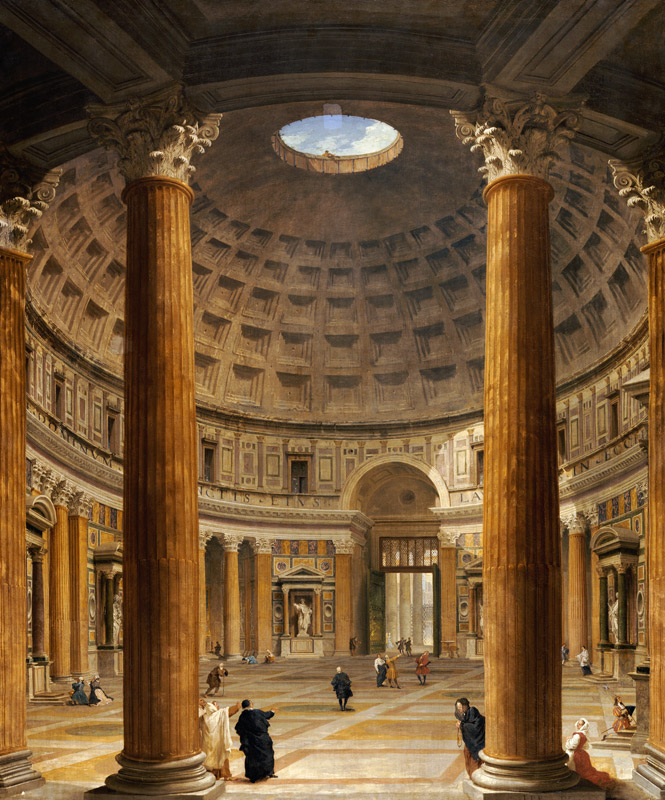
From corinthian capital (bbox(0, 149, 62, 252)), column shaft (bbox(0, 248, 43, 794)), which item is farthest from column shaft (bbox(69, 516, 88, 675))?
corinthian capital (bbox(0, 149, 62, 252))

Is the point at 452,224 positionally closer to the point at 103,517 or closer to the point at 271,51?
the point at 103,517

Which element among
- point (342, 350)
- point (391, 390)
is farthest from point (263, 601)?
point (342, 350)

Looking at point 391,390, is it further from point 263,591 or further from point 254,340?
point 263,591

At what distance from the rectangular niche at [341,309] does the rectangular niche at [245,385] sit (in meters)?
4.25

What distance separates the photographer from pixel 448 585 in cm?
4772

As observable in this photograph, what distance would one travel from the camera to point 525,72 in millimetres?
14422

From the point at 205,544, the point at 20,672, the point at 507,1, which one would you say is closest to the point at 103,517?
the point at 205,544

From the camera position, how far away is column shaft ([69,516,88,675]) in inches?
1310

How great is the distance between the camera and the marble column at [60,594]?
31984 millimetres

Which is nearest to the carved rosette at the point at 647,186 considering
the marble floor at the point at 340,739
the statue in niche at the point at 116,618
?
the marble floor at the point at 340,739

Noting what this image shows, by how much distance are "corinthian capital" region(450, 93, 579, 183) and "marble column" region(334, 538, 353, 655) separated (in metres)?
35.5

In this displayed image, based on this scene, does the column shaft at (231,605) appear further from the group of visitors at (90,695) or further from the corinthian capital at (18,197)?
the corinthian capital at (18,197)

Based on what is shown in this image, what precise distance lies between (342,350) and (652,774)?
3512 centimetres

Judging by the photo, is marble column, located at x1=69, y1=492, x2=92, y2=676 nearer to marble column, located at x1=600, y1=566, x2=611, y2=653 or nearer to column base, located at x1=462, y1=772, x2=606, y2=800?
marble column, located at x1=600, y1=566, x2=611, y2=653
